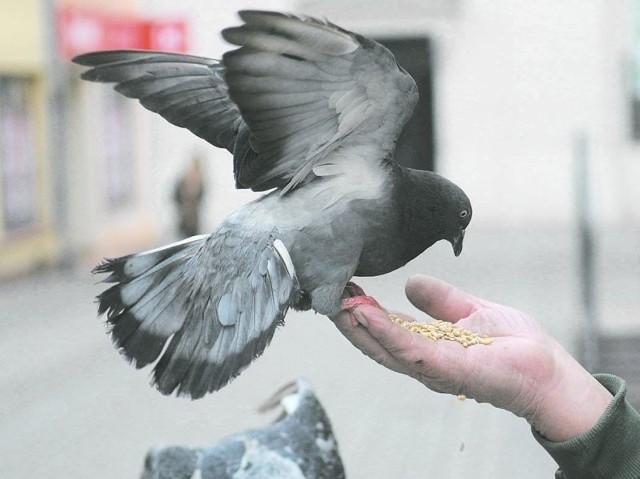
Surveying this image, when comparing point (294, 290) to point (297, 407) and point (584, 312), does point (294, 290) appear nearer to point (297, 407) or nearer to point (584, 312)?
point (297, 407)

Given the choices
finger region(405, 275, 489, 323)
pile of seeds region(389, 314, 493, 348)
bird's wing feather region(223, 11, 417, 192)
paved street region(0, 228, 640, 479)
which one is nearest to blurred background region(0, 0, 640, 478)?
paved street region(0, 228, 640, 479)

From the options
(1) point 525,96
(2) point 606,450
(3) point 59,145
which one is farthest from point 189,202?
(2) point 606,450

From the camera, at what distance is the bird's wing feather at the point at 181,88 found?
9.07 feet

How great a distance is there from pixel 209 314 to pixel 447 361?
22.7 inches

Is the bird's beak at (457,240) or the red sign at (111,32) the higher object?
the red sign at (111,32)

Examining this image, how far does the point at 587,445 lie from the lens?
2.18m

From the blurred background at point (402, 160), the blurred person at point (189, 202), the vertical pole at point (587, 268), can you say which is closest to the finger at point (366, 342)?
the blurred background at point (402, 160)

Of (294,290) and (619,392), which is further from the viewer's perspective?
(294,290)

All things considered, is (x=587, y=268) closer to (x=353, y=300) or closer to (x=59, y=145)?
(x=353, y=300)

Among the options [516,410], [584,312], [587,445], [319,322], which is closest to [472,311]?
[516,410]

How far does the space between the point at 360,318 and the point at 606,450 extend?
60cm

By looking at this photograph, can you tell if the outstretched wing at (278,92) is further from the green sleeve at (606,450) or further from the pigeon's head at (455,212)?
the green sleeve at (606,450)

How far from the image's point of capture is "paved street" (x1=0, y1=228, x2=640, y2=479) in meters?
6.09

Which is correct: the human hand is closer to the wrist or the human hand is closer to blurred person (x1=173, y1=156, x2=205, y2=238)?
the wrist
